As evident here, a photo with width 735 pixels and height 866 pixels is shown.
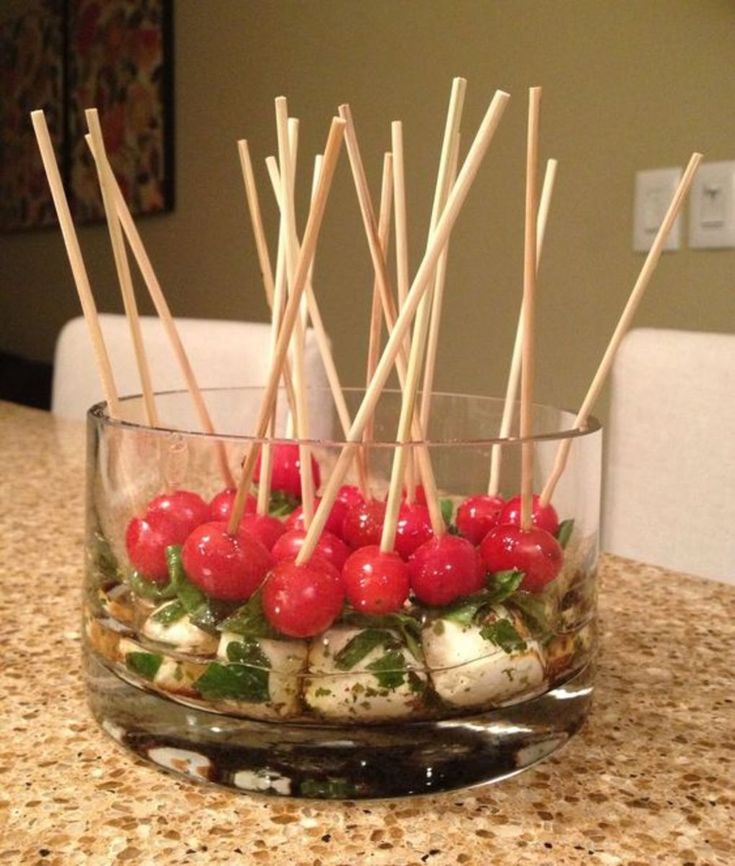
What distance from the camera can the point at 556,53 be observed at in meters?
1.64

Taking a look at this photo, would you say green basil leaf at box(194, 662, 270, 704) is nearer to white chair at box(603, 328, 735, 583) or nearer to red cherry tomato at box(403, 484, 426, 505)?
red cherry tomato at box(403, 484, 426, 505)

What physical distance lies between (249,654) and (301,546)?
0.05 meters

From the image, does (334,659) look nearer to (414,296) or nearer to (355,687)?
(355,687)

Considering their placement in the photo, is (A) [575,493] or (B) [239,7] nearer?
(A) [575,493]

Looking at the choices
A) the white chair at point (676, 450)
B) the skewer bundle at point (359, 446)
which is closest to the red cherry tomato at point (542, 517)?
the skewer bundle at point (359, 446)

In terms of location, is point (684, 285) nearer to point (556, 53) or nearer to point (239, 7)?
point (556, 53)

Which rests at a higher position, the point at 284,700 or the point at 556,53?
the point at 556,53

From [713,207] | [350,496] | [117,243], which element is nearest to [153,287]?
[117,243]

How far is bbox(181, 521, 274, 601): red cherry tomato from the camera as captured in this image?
38 centimetres

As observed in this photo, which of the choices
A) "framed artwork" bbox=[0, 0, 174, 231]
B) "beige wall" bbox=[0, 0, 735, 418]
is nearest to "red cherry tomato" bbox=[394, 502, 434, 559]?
"beige wall" bbox=[0, 0, 735, 418]

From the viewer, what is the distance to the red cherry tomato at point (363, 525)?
1.43ft

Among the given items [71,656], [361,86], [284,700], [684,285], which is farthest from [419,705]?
[361,86]

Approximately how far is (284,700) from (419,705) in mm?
52

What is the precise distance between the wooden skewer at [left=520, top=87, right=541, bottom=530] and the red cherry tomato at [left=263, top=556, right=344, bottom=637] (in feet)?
0.32
